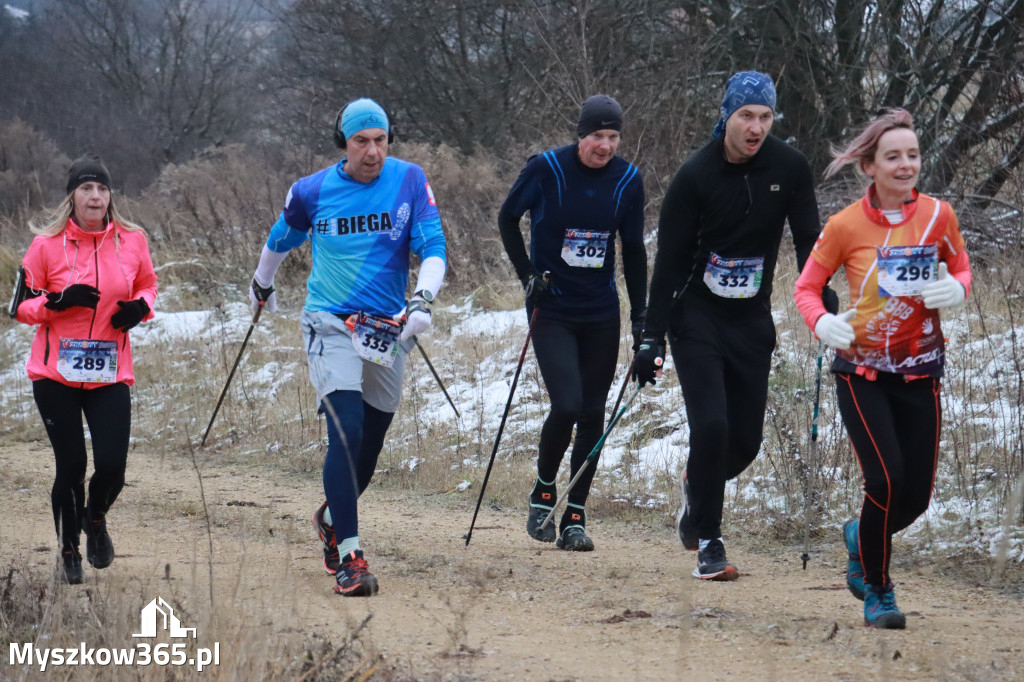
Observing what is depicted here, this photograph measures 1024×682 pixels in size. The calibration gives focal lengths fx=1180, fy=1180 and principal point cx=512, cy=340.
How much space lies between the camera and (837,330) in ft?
14.2

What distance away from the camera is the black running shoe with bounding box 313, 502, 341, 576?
5.57m

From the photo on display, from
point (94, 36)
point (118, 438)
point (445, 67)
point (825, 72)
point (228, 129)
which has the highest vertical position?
point (94, 36)

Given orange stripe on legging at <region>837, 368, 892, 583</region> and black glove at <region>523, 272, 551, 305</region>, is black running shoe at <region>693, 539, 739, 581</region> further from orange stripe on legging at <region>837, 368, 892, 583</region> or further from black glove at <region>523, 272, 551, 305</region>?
black glove at <region>523, 272, 551, 305</region>

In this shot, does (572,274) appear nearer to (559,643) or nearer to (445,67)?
(559,643)

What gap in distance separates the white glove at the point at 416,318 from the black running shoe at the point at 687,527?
4.79ft

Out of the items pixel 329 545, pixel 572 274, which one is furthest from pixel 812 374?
pixel 329 545

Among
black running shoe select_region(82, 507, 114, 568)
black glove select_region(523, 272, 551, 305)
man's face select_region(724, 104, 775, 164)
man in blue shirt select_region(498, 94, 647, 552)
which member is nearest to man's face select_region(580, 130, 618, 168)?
man in blue shirt select_region(498, 94, 647, 552)

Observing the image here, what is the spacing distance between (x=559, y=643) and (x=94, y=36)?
103 ft

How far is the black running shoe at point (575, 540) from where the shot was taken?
6266 millimetres

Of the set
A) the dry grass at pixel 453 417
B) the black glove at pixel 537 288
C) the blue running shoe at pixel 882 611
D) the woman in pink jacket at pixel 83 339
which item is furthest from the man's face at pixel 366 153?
the blue running shoe at pixel 882 611

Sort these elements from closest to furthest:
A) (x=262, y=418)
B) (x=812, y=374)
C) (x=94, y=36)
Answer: (x=812, y=374) < (x=262, y=418) < (x=94, y=36)

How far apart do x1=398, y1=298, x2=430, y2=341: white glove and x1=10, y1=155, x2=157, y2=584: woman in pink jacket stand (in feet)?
4.30

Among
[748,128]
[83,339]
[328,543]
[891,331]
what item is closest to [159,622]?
[328,543]

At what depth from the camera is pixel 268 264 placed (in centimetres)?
595
